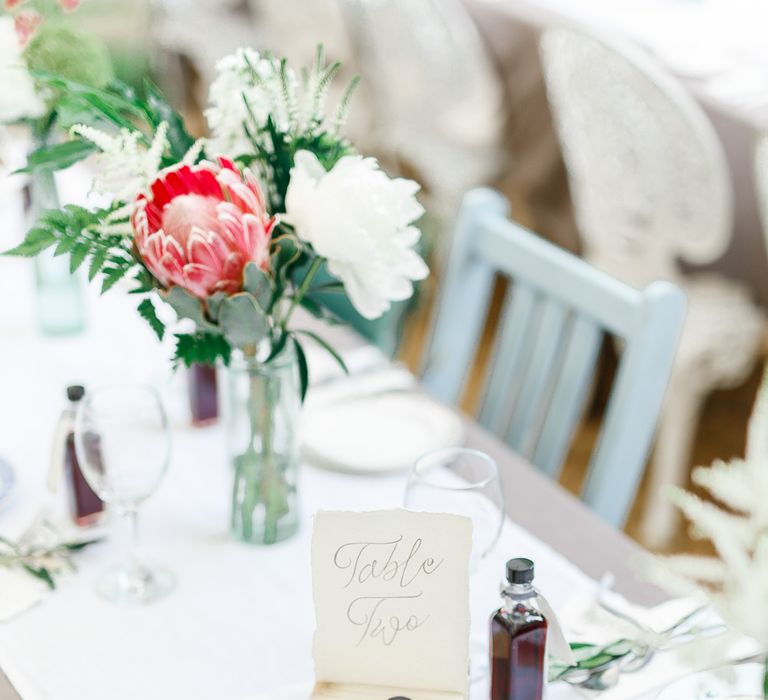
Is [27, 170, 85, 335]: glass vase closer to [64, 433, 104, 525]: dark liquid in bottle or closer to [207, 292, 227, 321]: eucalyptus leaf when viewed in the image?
[64, 433, 104, 525]: dark liquid in bottle

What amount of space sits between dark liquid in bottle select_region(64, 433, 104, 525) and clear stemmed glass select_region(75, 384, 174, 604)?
0.11 m

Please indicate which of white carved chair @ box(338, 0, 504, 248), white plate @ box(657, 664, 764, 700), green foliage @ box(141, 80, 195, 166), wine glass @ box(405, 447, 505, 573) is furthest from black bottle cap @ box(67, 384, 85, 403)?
white carved chair @ box(338, 0, 504, 248)

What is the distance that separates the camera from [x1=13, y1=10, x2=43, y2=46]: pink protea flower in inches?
54.5

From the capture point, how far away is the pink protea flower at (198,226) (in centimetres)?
105

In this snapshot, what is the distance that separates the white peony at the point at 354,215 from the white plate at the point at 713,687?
444 millimetres

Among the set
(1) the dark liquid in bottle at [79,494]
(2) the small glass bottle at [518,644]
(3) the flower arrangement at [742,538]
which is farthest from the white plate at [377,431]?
(3) the flower arrangement at [742,538]

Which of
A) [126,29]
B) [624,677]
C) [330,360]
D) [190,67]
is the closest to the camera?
[624,677]

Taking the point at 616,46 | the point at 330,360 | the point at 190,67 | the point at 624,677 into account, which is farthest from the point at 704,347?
the point at 190,67

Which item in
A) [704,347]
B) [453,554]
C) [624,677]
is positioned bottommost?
[704,347]

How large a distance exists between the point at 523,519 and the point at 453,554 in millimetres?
415

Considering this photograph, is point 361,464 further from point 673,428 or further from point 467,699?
point 673,428

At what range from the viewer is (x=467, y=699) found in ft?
3.44

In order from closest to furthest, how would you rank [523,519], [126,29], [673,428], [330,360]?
[523,519] < [330,360] < [673,428] < [126,29]

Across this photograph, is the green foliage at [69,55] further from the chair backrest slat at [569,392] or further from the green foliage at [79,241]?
the chair backrest slat at [569,392]
